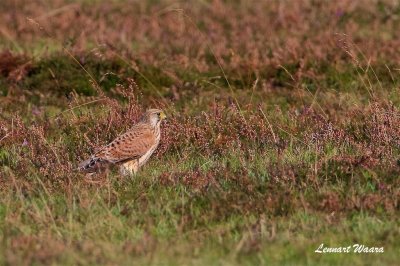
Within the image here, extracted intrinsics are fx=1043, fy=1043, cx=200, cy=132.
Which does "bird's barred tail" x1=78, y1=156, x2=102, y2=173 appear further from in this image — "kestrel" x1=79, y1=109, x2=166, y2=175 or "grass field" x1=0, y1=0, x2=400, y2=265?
"grass field" x1=0, y1=0, x2=400, y2=265

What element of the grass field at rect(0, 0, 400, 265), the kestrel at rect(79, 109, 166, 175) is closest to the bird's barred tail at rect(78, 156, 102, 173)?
the kestrel at rect(79, 109, 166, 175)

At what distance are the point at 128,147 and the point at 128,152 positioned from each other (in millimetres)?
51

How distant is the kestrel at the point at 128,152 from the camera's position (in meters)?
8.44

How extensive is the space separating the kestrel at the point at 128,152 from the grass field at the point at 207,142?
0.45 feet

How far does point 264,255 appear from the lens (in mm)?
6375

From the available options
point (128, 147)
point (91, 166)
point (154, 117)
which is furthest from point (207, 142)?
point (91, 166)

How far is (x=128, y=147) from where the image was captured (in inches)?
338

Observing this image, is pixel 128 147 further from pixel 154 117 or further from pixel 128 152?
pixel 154 117

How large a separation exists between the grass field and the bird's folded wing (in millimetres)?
189

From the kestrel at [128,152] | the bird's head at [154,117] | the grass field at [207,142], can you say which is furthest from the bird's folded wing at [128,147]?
the bird's head at [154,117]

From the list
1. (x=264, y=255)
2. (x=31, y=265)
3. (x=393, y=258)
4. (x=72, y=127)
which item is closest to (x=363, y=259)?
(x=393, y=258)

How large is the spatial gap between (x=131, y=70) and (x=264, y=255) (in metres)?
6.35

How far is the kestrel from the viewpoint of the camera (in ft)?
27.7

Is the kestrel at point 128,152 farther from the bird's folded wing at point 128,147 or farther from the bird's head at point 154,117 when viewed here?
the bird's head at point 154,117
